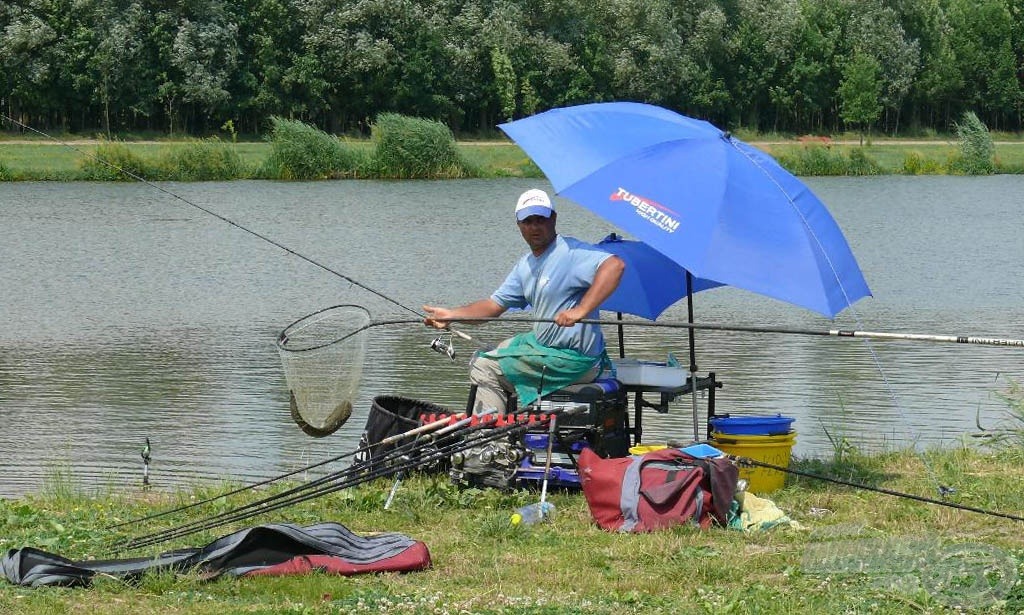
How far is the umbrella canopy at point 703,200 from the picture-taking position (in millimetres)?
6977

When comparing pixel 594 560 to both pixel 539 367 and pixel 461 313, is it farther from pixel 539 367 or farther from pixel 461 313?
pixel 461 313

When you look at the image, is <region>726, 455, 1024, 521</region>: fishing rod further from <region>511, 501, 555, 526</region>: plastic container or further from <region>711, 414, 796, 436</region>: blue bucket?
<region>511, 501, 555, 526</region>: plastic container

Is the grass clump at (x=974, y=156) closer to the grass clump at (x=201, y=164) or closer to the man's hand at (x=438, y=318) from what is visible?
the grass clump at (x=201, y=164)

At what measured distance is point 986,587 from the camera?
16.5 feet

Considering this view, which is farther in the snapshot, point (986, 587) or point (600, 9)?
point (600, 9)

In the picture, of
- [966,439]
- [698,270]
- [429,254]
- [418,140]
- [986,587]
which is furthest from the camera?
[418,140]

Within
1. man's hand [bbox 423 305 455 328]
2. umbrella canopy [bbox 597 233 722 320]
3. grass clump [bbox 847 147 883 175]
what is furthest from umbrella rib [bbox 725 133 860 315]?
grass clump [bbox 847 147 883 175]

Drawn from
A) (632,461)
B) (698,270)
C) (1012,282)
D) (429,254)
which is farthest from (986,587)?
(429,254)

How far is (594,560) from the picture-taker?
558 centimetres

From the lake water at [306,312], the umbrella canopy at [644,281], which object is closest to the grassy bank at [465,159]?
the lake water at [306,312]

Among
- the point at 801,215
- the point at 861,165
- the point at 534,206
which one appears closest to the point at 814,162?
the point at 861,165

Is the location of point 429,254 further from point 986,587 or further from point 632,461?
point 986,587

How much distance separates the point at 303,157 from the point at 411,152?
3001 mm

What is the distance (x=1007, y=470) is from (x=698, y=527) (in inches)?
92.1
